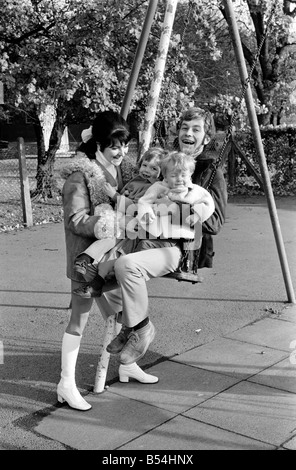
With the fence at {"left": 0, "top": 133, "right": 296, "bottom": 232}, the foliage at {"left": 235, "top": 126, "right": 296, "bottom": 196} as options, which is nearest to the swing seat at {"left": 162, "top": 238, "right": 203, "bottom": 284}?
the fence at {"left": 0, "top": 133, "right": 296, "bottom": 232}

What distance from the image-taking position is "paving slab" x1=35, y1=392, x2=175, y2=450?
315cm

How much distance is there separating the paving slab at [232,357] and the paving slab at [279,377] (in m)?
0.06

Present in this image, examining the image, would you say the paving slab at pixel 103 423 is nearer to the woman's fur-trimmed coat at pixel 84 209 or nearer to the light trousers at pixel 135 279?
the light trousers at pixel 135 279

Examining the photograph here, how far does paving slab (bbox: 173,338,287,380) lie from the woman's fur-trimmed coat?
1.22 m

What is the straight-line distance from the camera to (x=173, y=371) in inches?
163

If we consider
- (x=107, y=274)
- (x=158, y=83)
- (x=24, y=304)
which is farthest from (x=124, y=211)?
(x=24, y=304)

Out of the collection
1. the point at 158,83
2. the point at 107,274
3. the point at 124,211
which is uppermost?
the point at 158,83

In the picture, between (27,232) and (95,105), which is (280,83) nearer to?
(95,105)

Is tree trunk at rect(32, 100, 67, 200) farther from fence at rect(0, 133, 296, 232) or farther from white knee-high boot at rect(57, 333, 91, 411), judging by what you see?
white knee-high boot at rect(57, 333, 91, 411)

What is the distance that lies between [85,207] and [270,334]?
2.05m

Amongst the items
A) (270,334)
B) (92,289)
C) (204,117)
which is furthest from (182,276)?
(270,334)

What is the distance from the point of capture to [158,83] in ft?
17.0

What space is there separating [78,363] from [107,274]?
41.3 inches
